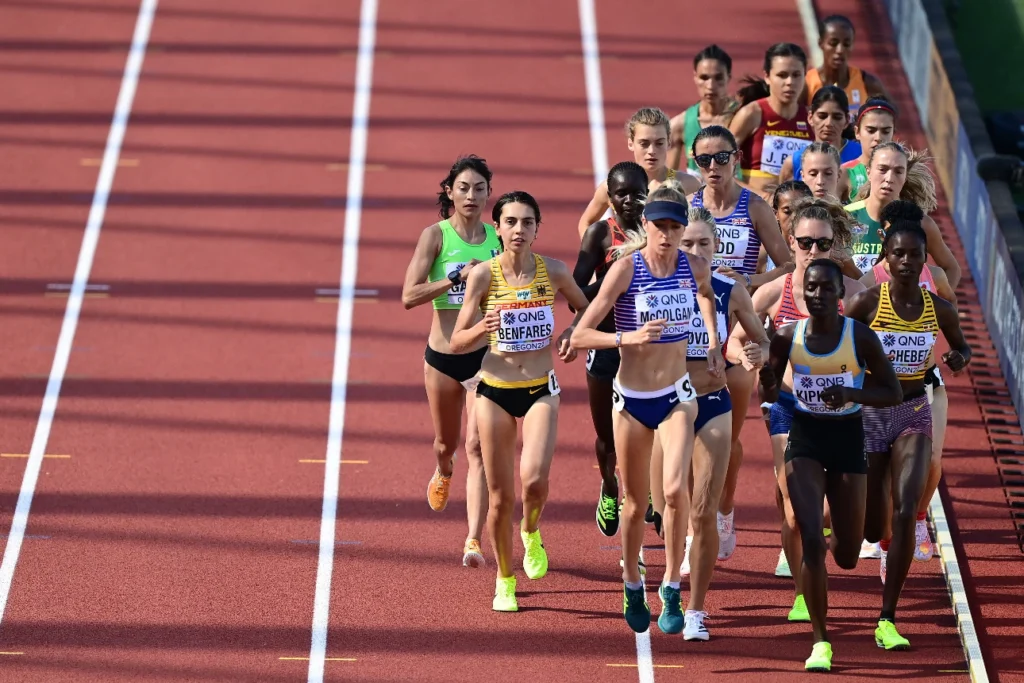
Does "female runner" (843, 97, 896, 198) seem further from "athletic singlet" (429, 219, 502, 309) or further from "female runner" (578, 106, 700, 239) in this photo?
"athletic singlet" (429, 219, 502, 309)

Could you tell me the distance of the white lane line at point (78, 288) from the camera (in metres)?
10.1

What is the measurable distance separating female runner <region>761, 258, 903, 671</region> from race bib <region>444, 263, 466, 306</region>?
174 cm

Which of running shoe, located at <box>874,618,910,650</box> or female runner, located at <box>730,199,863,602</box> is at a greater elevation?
female runner, located at <box>730,199,863,602</box>

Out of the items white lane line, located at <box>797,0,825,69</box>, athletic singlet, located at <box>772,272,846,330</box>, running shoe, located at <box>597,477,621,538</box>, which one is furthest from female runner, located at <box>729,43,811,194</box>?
white lane line, located at <box>797,0,825,69</box>

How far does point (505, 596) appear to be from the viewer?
931 cm

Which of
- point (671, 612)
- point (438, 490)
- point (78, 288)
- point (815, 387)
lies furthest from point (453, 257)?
point (78, 288)

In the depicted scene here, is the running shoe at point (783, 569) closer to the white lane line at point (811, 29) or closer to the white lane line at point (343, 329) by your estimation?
the white lane line at point (343, 329)

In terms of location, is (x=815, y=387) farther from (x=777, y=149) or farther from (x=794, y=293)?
(x=777, y=149)

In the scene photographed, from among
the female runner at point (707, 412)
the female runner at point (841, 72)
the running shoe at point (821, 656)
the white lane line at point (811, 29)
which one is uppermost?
the white lane line at point (811, 29)

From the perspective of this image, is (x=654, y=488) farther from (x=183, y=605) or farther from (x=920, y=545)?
(x=183, y=605)

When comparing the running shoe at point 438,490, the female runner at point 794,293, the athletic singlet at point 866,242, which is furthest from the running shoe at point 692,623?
the athletic singlet at point 866,242

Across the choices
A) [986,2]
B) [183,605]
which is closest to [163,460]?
[183,605]

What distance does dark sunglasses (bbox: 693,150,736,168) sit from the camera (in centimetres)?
941

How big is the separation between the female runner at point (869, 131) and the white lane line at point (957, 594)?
1.95 m
